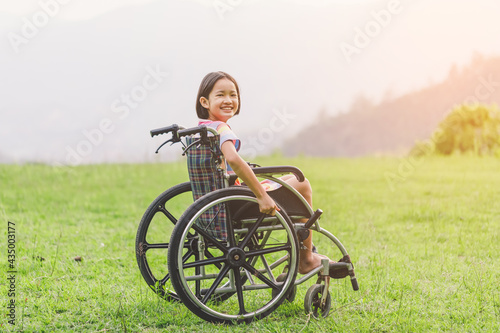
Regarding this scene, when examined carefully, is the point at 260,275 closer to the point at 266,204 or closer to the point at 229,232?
the point at 229,232

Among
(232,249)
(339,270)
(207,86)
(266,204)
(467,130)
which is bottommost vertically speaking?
(339,270)

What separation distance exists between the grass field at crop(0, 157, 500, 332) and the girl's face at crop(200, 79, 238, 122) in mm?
1170

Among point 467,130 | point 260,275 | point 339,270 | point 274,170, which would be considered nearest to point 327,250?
point 339,270

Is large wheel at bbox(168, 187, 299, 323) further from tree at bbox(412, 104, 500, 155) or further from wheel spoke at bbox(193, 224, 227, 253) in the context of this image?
tree at bbox(412, 104, 500, 155)

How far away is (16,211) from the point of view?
6.68 m

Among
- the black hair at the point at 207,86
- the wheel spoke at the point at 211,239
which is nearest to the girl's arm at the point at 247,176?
the wheel spoke at the point at 211,239

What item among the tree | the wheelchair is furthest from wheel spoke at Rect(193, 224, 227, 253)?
the tree

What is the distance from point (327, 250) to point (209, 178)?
2296mm

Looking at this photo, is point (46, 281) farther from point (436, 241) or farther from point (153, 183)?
point (153, 183)

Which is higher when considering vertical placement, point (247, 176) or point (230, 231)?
point (247, 176)

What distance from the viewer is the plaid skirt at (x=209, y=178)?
3.06 metres

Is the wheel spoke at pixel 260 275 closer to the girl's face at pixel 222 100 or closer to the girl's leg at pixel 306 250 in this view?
the girl's leg at pixel 306 250

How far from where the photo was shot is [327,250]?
511 centimetres

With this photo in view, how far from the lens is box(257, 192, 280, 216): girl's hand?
2.99m
